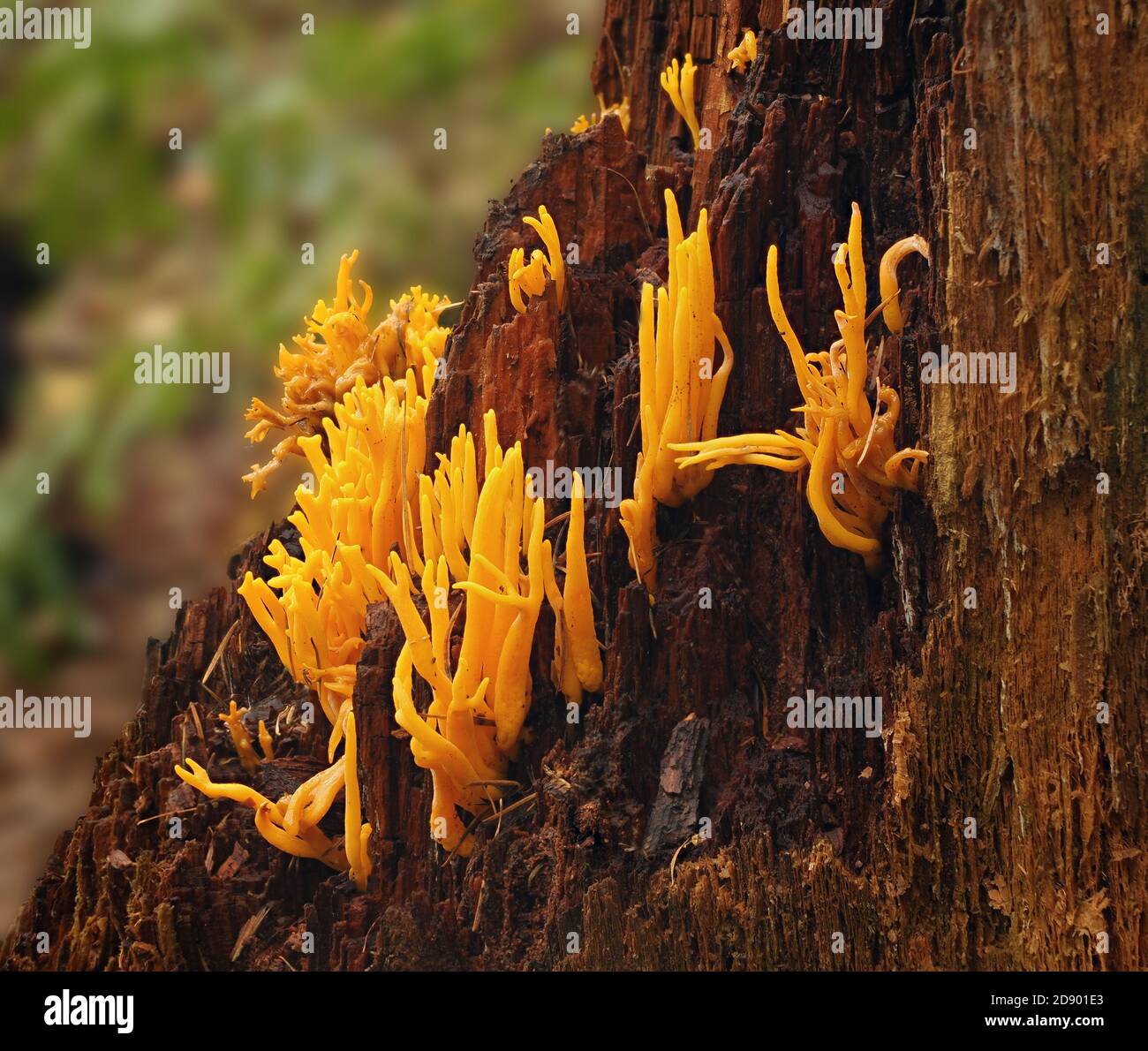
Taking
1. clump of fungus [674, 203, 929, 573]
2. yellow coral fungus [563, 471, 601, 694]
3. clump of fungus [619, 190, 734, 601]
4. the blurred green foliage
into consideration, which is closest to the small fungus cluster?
yellow coral fungus [563, 471, 601, 694]

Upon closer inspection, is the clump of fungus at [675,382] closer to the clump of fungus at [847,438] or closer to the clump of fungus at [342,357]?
the clump of fungus at [847,438]

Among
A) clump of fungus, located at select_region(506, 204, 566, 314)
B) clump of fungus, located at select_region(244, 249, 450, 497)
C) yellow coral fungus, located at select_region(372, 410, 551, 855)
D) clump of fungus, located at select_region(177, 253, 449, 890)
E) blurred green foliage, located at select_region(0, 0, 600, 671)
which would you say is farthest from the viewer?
blurred green foliage, located at select_region(0, 0, 600, 671)

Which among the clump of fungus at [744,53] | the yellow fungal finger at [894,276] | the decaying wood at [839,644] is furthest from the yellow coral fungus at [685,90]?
the yellow fungal finger at [894,276]

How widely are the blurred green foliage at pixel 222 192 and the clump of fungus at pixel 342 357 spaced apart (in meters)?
1.49

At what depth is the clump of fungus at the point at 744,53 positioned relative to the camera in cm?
248

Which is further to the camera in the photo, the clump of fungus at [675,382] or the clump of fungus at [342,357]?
the clump of fungus at [342,357]

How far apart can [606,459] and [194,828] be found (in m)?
0.96

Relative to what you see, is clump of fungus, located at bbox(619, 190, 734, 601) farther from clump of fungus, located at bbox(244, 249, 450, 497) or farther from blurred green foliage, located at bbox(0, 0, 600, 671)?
blurred green foliage, located at bbox(0, 0, 600, 671)

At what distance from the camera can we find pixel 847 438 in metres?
1.99

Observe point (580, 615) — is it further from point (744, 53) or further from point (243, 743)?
point (744, 53)

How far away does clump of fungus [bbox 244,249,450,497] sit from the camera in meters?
2.70

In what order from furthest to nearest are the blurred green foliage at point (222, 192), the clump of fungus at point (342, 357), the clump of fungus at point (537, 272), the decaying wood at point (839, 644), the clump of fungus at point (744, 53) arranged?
the blurred green foliage at point (222, 192), the clump of fungus at point (342, 357), the clump of fungus at point (744, 53), the clump of fungus at point (537, 272), the decaying wood at point (839, 644)

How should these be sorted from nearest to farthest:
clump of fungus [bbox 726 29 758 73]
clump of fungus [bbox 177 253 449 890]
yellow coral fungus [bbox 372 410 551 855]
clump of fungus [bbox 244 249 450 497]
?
yellow coral fungus [bbox 372 410 551 855], clump of fungus [bbox 177 253 449 890], clump of fungus [bbox 726 29 758 73], clump of fungus [bbox 244 249 450 497]

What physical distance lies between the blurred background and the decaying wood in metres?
2.07
